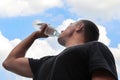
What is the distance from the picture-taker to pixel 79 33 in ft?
12.2

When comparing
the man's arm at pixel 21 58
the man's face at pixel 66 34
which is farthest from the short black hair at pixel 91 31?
the man's arm at pixel 21 58

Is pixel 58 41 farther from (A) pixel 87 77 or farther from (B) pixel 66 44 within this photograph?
(A) pixel 87 77

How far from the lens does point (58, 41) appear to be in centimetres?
385

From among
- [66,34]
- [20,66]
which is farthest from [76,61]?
[20,66]

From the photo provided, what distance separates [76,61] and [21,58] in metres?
1.06

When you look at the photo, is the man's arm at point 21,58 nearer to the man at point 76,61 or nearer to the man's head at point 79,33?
the man at point 76,61

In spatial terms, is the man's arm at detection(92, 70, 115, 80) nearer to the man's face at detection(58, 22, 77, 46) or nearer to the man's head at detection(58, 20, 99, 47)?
the man's head at detection(58, 20, 99, 47)

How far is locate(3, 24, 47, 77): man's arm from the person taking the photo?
3.82 meters

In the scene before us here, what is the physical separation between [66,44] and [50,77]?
2.14ft

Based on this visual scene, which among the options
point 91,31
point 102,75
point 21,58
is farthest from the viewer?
point 21,58

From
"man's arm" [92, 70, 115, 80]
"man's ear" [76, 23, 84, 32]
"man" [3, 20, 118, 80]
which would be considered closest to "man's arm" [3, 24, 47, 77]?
"man" [3, 20, 118, 80]

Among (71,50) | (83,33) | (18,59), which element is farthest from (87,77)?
(18,59)

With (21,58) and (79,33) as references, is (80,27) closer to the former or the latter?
(79,33)

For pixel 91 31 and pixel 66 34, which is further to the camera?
pixel 66 34
